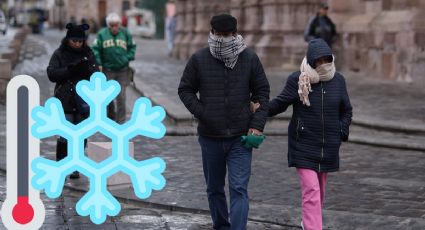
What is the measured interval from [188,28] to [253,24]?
6891mm

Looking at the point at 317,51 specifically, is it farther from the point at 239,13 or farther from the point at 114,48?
the point at 239,13

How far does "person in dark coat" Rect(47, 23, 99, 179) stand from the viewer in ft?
26.7

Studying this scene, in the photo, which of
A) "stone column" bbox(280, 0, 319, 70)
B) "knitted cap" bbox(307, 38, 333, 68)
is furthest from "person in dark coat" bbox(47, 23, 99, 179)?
"stone column" bbox(280, 0, 319, 70)

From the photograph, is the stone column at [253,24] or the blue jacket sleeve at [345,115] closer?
the blue jacket sleeve at [345,115]

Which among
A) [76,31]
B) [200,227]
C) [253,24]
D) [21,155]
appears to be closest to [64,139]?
[76,31]

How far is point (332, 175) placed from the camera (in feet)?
30.2

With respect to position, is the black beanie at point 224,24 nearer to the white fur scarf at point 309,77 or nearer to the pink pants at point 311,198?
Answer: the white fur scarf at point 309,77

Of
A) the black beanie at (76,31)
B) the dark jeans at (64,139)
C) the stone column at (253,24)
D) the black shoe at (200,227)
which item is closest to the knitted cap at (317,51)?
the black shoe at (200,227)

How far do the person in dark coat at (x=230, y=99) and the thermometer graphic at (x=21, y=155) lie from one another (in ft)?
5.25

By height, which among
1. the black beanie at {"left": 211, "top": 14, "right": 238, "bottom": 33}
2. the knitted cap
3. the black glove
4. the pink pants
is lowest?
the pink pants

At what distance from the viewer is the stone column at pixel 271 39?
22344 millimetres

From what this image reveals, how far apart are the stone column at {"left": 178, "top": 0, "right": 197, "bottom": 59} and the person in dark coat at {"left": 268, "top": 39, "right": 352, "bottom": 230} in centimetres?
2330

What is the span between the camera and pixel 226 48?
5910 mm

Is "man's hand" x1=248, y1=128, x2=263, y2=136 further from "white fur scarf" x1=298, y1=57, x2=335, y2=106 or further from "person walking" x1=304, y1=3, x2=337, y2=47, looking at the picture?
"person walking" x1=304, y1=3, x2=337, y2=47
